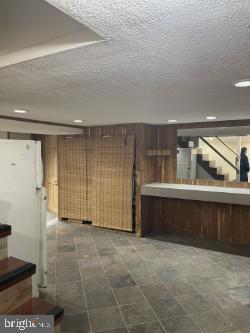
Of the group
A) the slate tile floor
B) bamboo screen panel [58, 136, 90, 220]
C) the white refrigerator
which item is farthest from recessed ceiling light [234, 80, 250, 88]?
bamboo screen panel [58, 136, 90, 220]

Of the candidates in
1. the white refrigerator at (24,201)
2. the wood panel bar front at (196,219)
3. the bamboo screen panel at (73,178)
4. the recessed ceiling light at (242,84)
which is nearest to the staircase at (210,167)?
the wood panel bar front at (196,219)

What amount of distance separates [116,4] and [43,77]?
1.04 meters

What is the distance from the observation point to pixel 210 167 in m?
4.45

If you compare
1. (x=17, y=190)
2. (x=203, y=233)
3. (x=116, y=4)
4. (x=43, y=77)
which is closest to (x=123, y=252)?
(x=203, y=233)

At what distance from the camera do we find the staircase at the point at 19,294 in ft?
4.62

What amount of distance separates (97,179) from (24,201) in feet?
8.18

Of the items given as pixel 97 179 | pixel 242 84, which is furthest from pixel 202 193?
pixel 242 84

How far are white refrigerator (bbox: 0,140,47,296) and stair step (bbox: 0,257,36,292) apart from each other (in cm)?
94

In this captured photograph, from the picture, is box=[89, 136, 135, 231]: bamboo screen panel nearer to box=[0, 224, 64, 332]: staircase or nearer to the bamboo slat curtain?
the bamboo slat curtain

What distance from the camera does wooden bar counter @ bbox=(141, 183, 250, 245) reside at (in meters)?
4.04

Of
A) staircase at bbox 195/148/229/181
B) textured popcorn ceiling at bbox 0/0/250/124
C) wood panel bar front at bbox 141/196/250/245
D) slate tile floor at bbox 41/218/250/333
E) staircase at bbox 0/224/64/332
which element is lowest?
slate tile floor at bbox 41/218/250/333

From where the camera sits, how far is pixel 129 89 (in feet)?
6.76

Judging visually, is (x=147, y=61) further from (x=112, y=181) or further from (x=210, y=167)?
(x=112, y=181)

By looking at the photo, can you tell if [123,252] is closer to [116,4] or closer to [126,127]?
[126,127]
